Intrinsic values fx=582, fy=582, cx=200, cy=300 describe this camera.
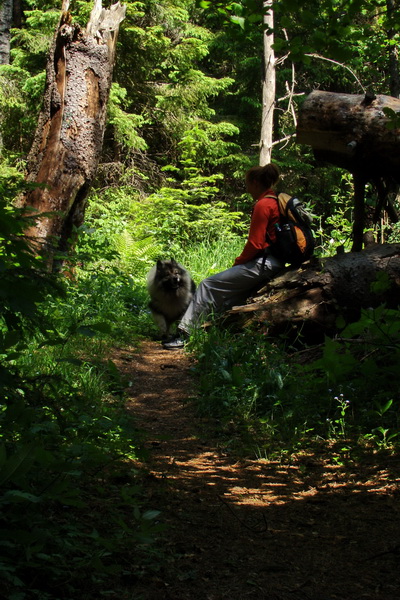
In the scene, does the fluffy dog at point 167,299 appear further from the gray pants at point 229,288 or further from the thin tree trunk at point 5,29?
the thin tree trunk at point 5,29

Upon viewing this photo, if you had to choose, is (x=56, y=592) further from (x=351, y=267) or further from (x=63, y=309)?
(x=63, y=309)

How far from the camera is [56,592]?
2.10 m

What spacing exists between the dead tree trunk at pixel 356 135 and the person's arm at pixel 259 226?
1.05m

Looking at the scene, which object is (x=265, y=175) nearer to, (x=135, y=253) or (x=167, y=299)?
(x=167, y=299)

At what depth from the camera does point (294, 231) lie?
23.3 ft

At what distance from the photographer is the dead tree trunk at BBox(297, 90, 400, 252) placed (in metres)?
5.75

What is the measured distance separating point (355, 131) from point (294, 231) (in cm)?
159

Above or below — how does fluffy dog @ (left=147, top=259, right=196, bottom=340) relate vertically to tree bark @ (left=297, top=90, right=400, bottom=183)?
below

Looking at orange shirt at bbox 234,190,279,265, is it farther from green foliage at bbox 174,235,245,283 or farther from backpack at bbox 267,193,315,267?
green foliage at bbox 174,235,245,283

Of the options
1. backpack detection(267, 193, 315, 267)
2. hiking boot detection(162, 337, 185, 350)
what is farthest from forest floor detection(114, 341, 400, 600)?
backpack detection(267, 193, 315, 267)

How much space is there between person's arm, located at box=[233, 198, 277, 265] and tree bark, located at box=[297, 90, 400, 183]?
3.79 ft

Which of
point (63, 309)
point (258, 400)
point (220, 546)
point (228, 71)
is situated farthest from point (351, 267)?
point (228, 71)

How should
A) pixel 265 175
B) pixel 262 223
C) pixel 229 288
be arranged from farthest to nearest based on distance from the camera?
pixel 229 288, pixel 265 175, pixel 262 223

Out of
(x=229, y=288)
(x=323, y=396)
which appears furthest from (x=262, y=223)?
(x=323, y=396)
